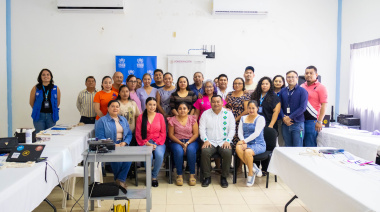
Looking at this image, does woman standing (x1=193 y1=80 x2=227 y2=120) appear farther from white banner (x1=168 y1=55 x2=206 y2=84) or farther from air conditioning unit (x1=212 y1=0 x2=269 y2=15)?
air conditioning unit (x1=212 y1=0 x2=269 y2=15)

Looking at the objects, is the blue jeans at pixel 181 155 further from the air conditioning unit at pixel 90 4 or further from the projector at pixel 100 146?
the air conditioning unit at pixel 90 4

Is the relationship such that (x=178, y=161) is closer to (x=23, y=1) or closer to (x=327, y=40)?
(x=327, y=40)

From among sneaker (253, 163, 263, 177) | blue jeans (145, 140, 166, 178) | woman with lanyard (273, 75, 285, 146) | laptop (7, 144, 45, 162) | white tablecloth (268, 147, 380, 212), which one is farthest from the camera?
woman with lanyard (273, 75, 285, 146)

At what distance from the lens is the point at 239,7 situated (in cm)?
580

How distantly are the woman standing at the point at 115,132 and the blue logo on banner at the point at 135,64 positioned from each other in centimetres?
225

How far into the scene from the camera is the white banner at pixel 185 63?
5859mm

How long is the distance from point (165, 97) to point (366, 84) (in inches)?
134

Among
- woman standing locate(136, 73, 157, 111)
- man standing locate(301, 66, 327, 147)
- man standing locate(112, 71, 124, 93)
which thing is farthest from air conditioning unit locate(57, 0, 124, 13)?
man standing locate(301, 66, 327, 147)

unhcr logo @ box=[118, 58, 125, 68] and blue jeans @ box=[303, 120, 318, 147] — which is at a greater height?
unhcr logo @ box=[118, 58, 125, 68]

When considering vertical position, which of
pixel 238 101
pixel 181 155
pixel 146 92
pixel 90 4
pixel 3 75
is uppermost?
pixel 90 4

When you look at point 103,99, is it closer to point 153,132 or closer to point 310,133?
point 153,132

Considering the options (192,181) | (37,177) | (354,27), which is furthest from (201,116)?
(354,27)

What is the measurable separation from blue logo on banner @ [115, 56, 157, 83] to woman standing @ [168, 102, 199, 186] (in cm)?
200

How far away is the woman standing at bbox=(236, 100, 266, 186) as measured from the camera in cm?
394
